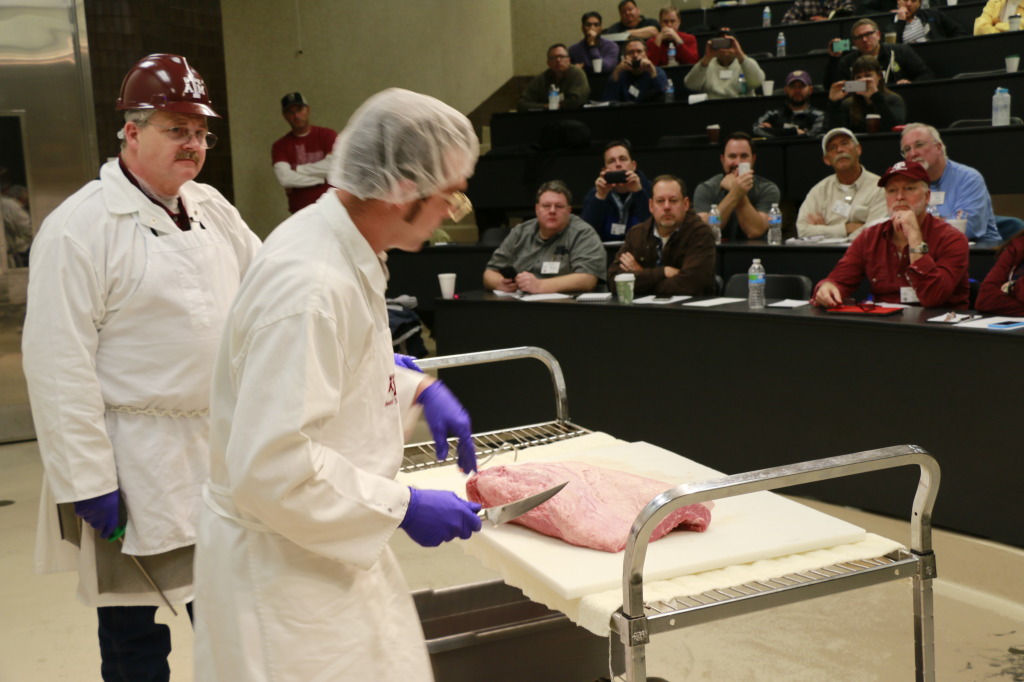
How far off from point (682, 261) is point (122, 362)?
3305 millimetres

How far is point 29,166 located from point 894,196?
4287 mm

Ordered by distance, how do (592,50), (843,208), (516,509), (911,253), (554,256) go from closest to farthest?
(516,509) < (911,253) < (554,256) < (843,208) < (592,50)

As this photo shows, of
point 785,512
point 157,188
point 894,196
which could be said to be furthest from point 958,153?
point 157,188

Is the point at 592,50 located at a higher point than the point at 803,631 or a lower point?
higher

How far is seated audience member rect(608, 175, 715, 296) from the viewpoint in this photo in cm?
473

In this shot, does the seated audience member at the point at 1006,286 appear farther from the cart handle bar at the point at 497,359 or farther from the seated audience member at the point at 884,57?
the seated audience member at the point at 884,57

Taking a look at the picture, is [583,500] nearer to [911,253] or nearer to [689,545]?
[689,545]

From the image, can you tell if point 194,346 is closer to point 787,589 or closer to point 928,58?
point 787,589

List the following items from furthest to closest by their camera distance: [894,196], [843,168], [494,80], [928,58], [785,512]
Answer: [494,80] → [928,58] → [843,168] → [894,196] → [785,512]

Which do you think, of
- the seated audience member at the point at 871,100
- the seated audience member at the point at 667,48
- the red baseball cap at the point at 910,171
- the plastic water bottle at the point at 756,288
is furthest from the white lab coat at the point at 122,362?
the seated audience member at the point at 667,48

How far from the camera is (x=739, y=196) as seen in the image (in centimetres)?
588

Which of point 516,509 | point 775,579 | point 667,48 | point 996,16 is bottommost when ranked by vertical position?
point 775,579

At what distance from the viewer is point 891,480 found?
3551 mm

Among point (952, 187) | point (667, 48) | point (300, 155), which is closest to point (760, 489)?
point (952, 187)
